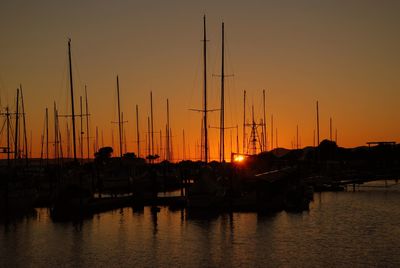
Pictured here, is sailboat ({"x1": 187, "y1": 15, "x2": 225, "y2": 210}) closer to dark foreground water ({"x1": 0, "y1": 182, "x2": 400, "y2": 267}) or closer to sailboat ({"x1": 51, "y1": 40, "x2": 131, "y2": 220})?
dark foreground water ({"x1": 0, "y1": 182, "x2": 400, "y2": 267})

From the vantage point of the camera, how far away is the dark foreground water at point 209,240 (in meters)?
32.8

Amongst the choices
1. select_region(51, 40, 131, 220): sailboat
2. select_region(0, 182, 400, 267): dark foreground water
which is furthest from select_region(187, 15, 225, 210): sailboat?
select_region(51, 40, 131, 220): sailboat

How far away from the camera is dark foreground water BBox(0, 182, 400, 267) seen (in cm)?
3275

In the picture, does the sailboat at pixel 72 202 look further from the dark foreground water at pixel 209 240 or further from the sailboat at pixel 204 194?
the sailboat at pixel 204 194

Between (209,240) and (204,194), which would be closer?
(209,240)

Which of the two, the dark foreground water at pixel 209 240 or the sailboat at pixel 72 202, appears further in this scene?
the sailboat at pixel 72 202

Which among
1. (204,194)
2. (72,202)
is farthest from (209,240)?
(72,202)

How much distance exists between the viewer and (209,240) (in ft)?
130

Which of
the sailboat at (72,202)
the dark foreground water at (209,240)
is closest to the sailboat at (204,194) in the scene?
the dark foreground water at (209,240)

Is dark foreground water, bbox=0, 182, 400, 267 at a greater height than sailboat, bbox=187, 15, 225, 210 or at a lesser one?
lesser

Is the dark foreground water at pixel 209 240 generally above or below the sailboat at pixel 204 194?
below

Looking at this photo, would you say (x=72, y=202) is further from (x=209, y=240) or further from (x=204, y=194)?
(x=209, y=240)

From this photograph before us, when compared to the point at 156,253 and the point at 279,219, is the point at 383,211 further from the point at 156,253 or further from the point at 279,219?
the point at 156,253

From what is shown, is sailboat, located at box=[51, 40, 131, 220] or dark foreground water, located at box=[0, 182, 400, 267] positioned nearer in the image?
dark foreground water, located at box=[0, 182, 400, 267]
